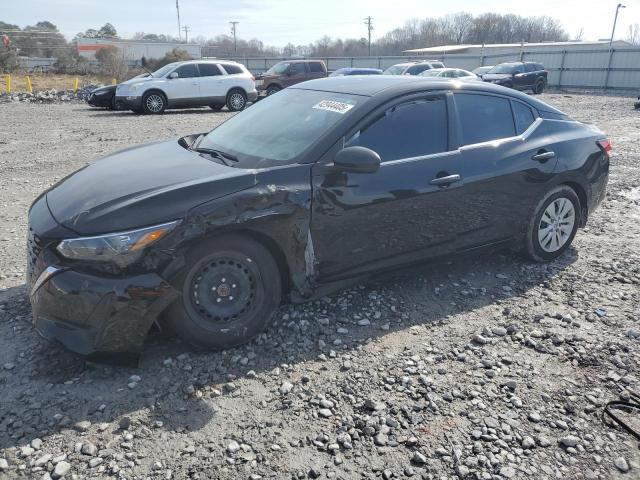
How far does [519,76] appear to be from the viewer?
2703cm

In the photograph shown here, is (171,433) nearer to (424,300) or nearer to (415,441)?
(415,441)

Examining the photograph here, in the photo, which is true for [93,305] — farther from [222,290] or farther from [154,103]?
[154,103]

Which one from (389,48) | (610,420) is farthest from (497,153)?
(389,48)

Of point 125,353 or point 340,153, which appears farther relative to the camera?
point 340,153

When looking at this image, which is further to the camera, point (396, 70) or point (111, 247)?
point (396, 70)

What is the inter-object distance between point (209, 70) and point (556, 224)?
16.1 meters

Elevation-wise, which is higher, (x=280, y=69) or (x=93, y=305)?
(x=280, y=69)

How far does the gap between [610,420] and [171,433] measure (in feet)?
Answer: 7.79

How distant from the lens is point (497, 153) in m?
4.32

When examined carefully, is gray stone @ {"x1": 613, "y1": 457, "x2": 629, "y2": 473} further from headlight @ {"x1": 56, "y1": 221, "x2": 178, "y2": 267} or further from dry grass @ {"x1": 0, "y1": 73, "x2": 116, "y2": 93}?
dry grass @ {"x1": 0, "y1": 73, "x2": 116, "y2": 93}

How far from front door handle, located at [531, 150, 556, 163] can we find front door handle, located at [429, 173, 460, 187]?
961 millimetres

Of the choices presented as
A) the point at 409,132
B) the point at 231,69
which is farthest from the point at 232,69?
the point at 409,132

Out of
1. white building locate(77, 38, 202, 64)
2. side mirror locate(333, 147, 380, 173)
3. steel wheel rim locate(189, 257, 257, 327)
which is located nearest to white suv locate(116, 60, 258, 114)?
side mirror locate(333, 147, 380, 173)

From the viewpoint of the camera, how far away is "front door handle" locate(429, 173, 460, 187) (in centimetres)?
396
